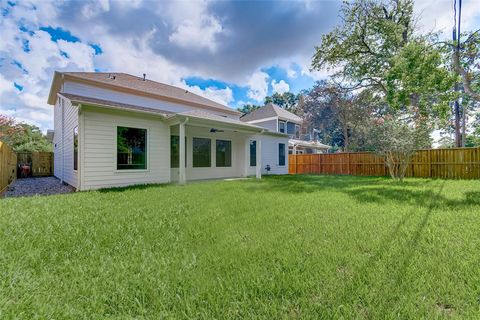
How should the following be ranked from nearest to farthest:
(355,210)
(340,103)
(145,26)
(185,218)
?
(185,218) < (355,210) < (145,26) < (340,103)

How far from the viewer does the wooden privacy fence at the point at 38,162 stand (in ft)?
46.8

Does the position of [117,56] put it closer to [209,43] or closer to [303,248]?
[209,43]

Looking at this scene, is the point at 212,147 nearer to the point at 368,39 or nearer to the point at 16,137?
the point at 368,39

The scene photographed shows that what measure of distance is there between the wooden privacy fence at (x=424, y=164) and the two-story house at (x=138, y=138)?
18.0 ft

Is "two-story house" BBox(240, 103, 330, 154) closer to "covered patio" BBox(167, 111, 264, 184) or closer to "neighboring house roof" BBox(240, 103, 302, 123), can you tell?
"neighboring house roof" BBox(240, 103, 302, 123)

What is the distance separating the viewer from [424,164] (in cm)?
1240

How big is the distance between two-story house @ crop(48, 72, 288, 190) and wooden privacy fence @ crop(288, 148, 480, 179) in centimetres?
548

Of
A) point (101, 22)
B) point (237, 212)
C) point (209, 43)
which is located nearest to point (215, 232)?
point (237, 212)

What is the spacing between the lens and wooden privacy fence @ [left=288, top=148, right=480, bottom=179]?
11.1m

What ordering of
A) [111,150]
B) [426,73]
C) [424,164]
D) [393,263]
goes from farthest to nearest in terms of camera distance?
[424,164], [426,73], [111,150], [393,263]

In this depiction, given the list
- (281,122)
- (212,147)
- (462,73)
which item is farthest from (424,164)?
(281,122)

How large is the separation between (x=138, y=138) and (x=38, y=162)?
11.2m

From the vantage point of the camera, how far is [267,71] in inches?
698

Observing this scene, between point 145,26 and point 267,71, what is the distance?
10.4 metres
